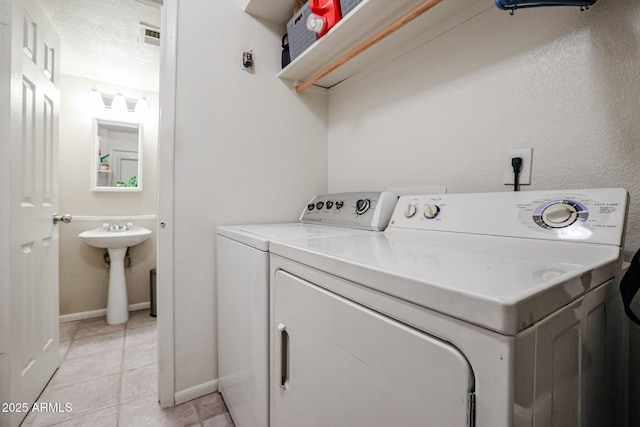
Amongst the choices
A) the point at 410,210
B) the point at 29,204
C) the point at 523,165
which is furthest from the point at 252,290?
the point at 29,204

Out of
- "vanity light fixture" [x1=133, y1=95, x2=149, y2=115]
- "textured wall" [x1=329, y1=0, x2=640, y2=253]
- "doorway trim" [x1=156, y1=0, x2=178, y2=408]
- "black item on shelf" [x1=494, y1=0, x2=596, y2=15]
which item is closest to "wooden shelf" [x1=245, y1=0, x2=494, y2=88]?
"textured wall" [x1=329, y1=0, x2=640, y2=253]

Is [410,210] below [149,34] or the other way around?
below

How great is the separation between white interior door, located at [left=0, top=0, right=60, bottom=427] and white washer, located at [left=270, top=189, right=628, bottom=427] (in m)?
1.22

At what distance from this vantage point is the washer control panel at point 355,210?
1212 mm

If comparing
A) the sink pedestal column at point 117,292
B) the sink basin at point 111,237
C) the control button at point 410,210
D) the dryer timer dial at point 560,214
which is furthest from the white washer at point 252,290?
the sink pedestal column at point 117,292

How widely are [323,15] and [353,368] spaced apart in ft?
4.80

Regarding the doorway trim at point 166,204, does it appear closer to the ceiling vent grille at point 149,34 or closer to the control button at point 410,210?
the ceiling vent grille at point 149,34

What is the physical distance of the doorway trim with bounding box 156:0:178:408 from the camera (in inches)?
53.9

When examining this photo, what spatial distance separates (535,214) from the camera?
30.9 inches

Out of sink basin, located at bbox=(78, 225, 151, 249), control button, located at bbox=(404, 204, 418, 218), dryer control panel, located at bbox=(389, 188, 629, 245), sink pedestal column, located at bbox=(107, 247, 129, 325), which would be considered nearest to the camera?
dryer control panel, located at bbox=(389, 188, 629, 245)

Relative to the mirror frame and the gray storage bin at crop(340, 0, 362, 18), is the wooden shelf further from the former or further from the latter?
the mirror frame

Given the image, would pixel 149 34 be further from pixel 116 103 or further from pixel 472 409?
pixel 472 409

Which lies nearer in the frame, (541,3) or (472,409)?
(472,409)

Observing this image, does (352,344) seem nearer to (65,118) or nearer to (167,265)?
(167,265)
